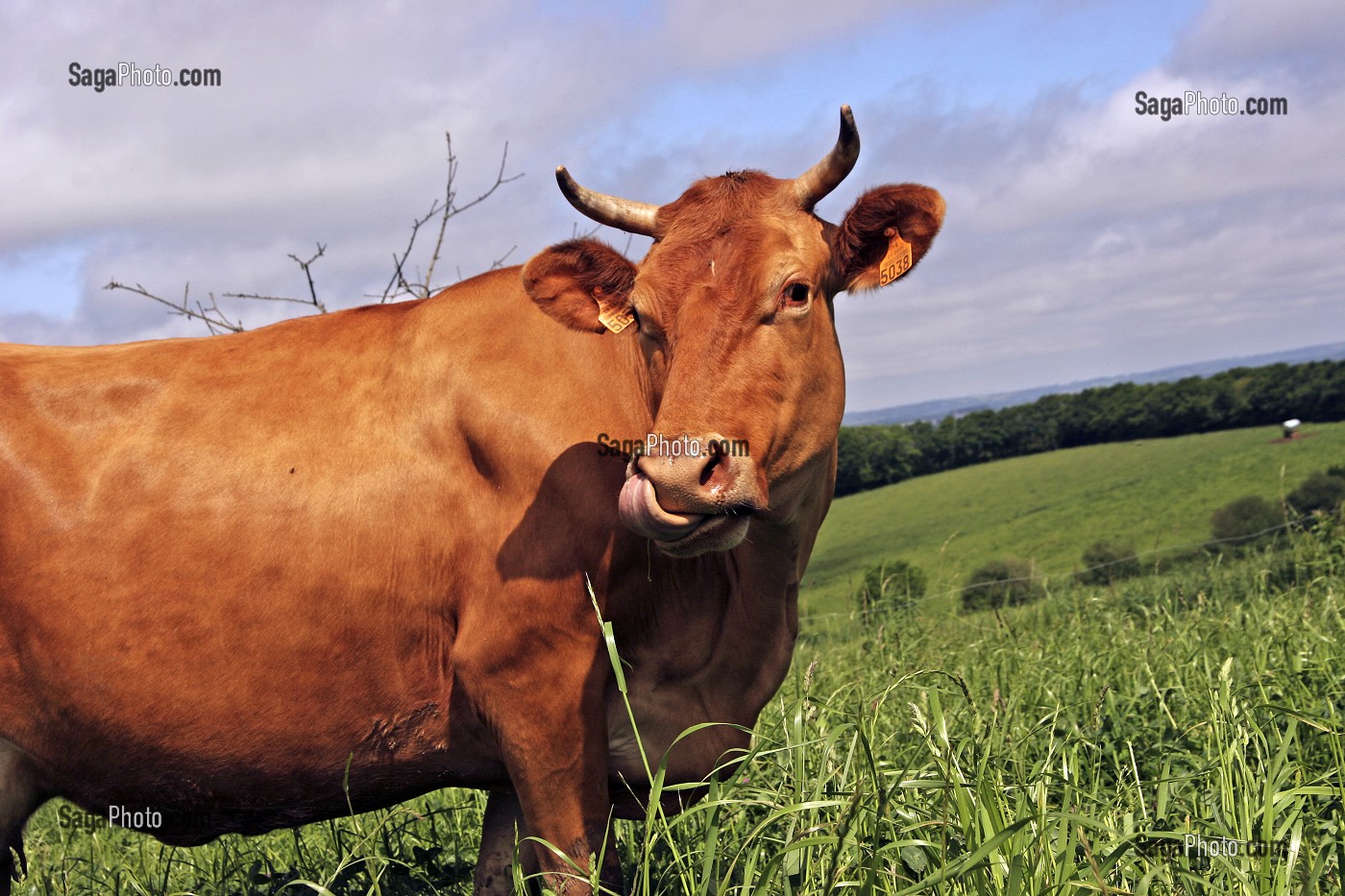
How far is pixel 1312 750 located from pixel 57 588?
479 cm

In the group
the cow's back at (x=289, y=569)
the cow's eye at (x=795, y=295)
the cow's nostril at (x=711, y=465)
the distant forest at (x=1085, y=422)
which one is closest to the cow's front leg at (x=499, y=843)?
the cow's back at (x=289, y=569)

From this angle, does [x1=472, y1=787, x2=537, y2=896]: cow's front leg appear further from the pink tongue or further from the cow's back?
the pink tongue

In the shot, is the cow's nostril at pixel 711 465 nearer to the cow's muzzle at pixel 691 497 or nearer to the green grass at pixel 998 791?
the cow's muzzle at pixel 691 497

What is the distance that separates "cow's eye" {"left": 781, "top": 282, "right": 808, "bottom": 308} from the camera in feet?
12.2

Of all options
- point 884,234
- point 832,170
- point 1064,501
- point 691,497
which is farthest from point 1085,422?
point 691,497

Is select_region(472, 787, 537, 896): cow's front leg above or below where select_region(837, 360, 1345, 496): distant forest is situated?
below

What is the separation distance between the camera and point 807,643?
42.4 feet

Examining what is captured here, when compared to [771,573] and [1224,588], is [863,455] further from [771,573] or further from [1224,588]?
[771,573]

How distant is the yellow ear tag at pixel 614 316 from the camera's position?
4109 mm

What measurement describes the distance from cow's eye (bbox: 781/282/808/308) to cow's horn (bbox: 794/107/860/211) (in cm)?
42

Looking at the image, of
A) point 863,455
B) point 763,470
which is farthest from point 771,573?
point 863,455

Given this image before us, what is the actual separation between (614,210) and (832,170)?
85 centimetres

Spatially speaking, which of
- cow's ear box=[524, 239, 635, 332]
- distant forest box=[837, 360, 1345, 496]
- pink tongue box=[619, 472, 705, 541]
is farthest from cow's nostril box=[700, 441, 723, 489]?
distant forest box=[837, 360, 1345, 496]

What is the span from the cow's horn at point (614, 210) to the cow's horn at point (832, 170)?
0.57 m
